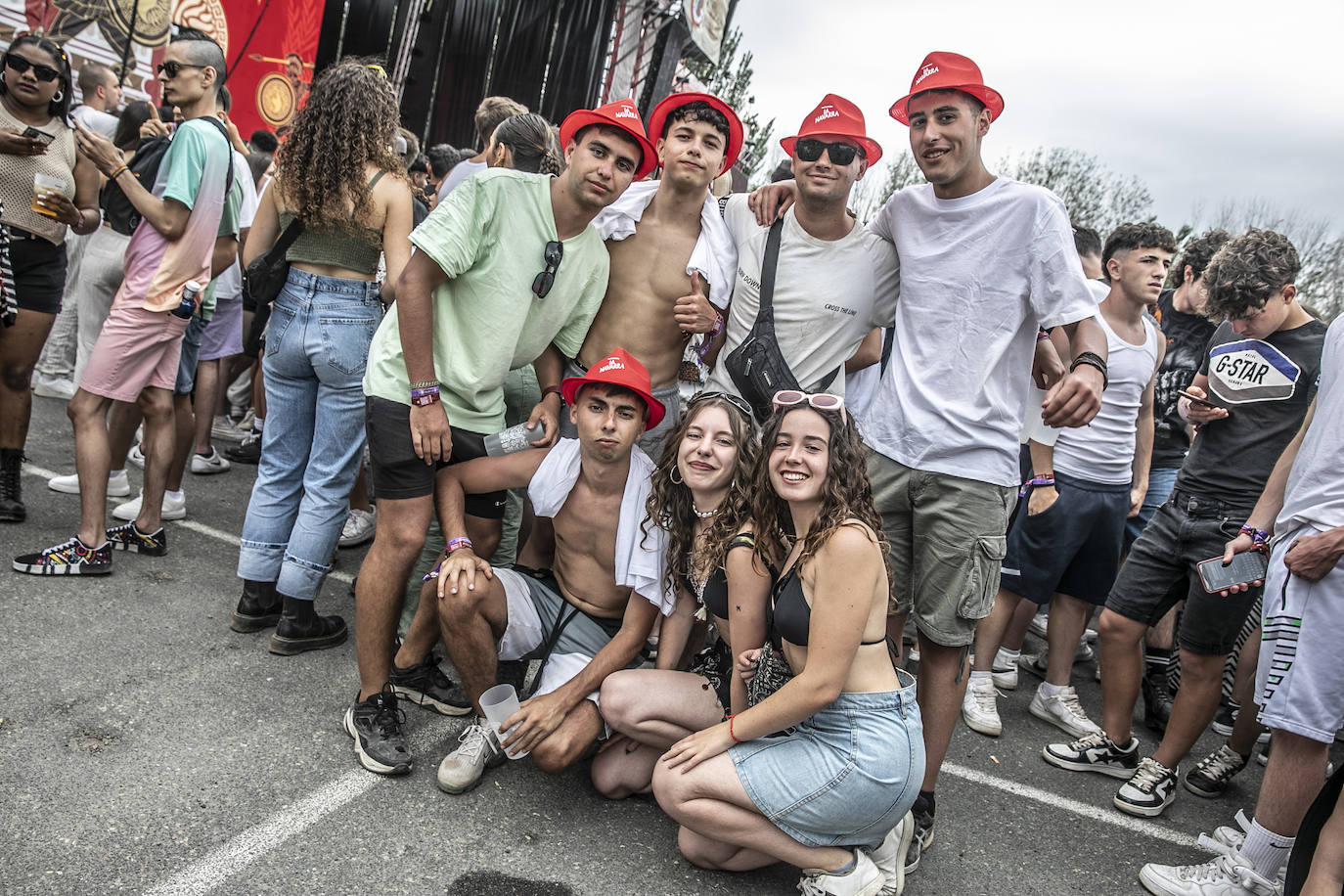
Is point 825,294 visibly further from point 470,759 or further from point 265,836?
point 265,836

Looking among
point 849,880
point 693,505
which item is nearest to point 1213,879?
point 849,880

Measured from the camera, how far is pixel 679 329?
3422mm

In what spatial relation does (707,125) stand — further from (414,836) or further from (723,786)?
(414,836)

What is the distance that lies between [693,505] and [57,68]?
3565 mm

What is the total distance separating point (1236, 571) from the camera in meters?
3.04

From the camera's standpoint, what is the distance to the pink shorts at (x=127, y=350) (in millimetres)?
3846

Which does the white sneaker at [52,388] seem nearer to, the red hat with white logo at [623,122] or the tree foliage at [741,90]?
the red hat with white logo at [623,122]

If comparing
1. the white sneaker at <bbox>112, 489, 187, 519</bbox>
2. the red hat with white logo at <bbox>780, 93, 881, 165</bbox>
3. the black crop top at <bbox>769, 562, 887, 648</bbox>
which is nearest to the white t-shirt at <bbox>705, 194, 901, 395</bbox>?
the red hat with white logo at <bbox>780, 93, 881, 165</bbox>

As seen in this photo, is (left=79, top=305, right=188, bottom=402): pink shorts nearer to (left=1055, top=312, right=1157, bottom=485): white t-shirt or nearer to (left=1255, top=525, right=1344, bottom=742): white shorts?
(left=1055, top=312, right=1157, bottom=485): white t-shirt

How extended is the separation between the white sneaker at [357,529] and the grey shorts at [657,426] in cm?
193

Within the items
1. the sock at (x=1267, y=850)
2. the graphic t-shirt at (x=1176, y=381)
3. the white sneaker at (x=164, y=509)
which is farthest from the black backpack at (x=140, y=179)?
the graphic t-shirt at (x=1176, y=381)

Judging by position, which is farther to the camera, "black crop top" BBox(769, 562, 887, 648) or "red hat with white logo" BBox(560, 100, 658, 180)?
"red hat with white logo" BBox(560, 100, 658, 180)

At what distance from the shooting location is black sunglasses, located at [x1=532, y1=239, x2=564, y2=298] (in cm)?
309

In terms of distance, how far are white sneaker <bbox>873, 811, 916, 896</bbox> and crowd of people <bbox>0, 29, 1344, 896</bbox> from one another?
0.04ft
